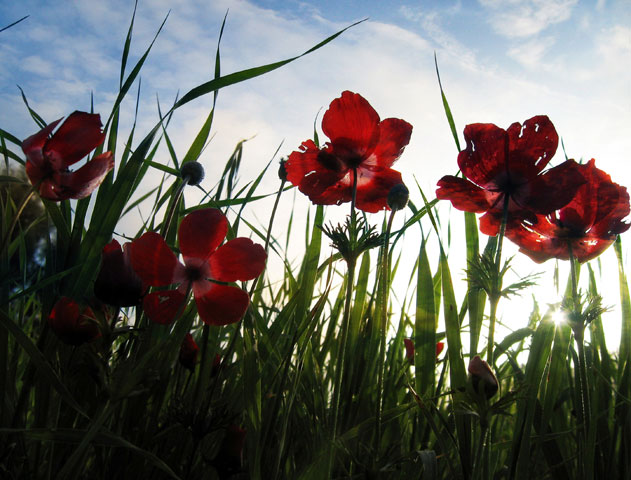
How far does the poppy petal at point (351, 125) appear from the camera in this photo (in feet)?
2.68

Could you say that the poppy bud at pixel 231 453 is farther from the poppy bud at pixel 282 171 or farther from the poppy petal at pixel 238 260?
the poppy bud at pixel 282 171

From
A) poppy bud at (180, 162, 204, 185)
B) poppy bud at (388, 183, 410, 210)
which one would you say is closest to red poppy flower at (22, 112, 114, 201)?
poppy bud at (180, 162, 204, 185)

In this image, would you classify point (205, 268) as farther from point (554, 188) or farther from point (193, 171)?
point (554, 188)

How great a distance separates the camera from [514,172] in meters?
0.74

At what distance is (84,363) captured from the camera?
0.65m

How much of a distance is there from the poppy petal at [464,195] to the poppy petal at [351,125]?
0.16 meters

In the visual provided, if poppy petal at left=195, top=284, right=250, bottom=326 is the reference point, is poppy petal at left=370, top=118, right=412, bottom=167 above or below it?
Answer: above

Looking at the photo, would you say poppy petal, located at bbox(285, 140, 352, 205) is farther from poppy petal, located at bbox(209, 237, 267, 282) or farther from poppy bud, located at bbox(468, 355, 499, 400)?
poppy bud, located at bbox(468, 355, 499, 400)

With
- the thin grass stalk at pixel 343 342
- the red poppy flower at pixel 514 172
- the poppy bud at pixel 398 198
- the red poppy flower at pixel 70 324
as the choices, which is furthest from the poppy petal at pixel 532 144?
the red poppy flower at pixel 70 324

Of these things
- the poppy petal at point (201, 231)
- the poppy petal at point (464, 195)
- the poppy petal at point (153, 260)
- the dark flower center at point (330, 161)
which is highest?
the dark flower center at point (330, 161)

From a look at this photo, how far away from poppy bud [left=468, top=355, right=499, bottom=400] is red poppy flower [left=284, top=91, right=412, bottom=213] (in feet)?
1.29

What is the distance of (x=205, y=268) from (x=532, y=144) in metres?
0.52

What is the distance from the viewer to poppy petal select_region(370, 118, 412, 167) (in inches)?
33.5

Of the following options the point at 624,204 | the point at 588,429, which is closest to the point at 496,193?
the point at 624,204
